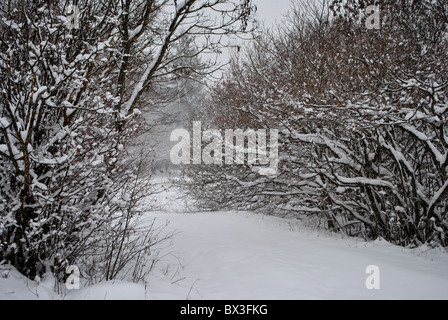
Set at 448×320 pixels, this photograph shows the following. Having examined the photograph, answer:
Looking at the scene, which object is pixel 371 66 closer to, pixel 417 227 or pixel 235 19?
pixel 235 19

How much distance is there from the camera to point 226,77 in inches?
456

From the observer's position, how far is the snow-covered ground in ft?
10.3

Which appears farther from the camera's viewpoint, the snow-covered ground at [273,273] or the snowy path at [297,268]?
the snowy path at [297,268]

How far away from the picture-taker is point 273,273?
385 cm

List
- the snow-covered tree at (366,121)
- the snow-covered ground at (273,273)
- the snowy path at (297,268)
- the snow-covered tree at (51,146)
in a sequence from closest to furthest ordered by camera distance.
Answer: the snow-covered tree at (51,146), the snow-covered ground at (273,273), the snowy path at (297,268), the snow-covered tree at (366,121)

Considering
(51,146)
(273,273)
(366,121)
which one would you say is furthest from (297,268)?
(51,146)

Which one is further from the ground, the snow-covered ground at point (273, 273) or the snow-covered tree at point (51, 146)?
the snow-covered tree at point (51, 146)

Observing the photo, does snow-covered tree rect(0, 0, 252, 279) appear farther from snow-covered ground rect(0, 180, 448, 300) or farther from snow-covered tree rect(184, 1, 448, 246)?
snow-covered tree rect(184, 1, 448, 246)

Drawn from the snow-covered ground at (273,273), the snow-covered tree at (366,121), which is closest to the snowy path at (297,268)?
the snow-covered ground at (273,273)

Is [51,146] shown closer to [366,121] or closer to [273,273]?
[273,273]

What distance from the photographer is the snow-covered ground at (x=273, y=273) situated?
10.3ft

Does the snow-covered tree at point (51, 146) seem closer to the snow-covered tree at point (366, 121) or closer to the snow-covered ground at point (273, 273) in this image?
the snow-covered ground at point (273, 273)
